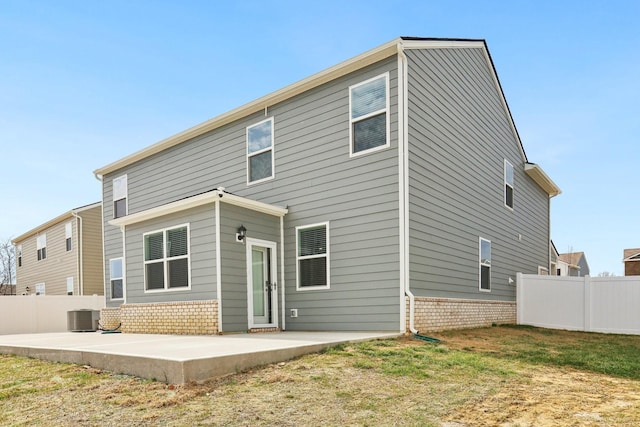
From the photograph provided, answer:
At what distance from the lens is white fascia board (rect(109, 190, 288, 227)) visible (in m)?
8.69

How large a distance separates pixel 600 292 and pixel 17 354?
1314 centimetres

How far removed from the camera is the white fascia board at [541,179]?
14438 millimetres

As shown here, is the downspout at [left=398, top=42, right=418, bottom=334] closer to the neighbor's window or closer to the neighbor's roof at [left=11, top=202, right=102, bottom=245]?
the neighbor's roof at [left=11, top=202, right=102, bottom=245]

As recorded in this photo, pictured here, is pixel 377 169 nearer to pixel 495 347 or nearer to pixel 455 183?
pixel 455 183

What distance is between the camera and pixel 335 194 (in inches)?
364

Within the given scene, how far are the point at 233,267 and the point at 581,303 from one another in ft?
31.0

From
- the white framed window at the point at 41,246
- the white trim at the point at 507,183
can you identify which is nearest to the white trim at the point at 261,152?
the white trim at the point at 507,183

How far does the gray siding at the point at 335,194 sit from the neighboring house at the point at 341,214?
3cm

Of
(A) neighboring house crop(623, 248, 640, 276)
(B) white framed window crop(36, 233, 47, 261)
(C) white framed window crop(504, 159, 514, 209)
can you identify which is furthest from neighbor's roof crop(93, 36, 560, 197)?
(A) neighboring house crop(623, 248, 640, 276)

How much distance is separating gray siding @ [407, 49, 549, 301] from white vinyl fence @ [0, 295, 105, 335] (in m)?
12.9

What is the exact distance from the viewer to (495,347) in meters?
7.29

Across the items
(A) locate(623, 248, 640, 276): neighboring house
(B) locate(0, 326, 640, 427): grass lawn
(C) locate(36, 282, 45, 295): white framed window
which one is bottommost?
(C) locate(36, 282, 45, 295): white framed window

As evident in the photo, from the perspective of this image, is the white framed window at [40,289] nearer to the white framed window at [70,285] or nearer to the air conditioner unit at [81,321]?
the white framed window at [70,285]

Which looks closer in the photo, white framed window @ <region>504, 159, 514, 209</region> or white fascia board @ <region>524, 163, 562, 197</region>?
white framed window @ <region>504, 159, 514, 209</region>
